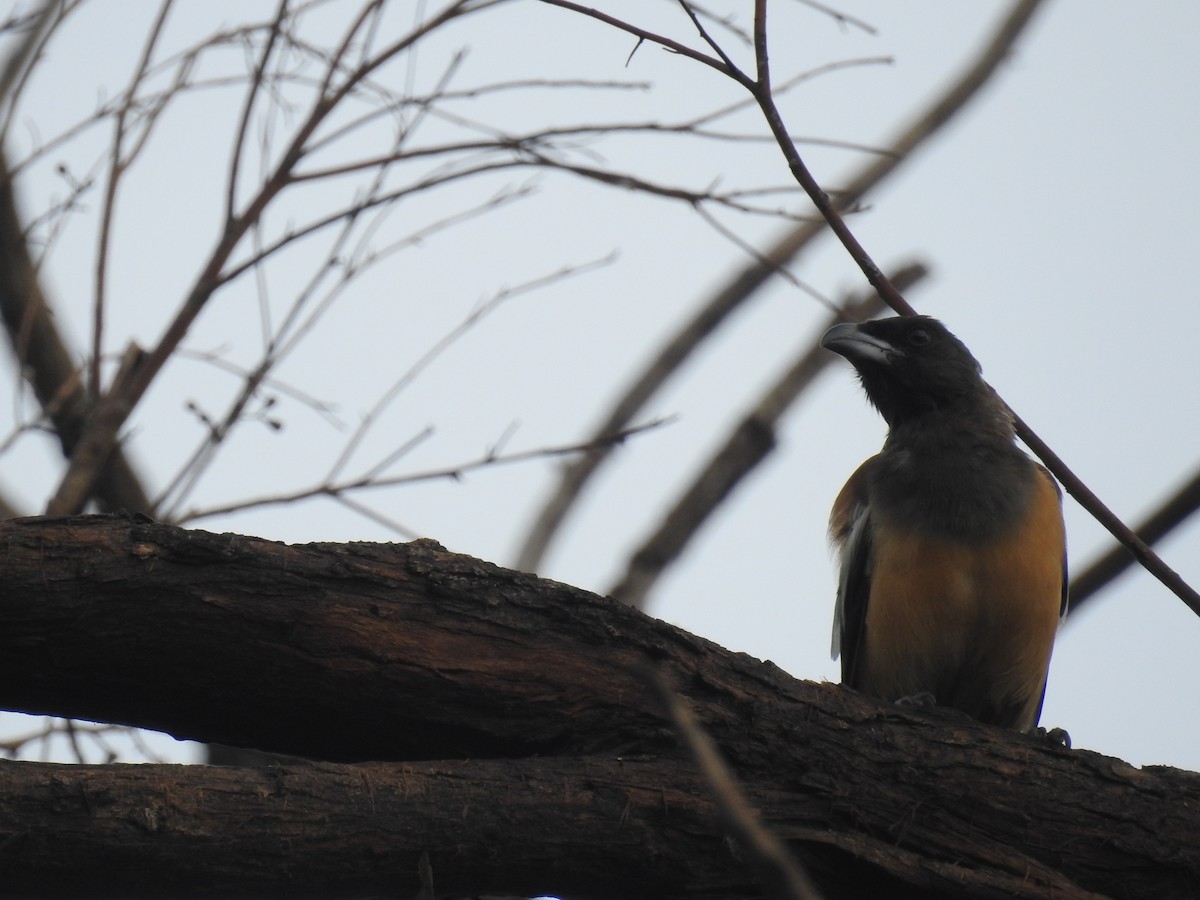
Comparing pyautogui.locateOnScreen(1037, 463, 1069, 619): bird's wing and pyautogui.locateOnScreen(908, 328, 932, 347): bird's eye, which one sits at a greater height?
pyautogui.locateOnScreen(908, 328, 932, 347): bird's eye

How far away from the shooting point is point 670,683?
393 centimetres

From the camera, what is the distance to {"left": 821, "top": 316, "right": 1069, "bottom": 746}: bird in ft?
17.1

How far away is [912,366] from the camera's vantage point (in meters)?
6.25

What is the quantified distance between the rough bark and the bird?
106 centimetres

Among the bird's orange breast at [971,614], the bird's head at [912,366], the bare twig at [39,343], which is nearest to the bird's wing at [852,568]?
the bird's orange breast at [971,614]

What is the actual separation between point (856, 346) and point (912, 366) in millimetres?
283

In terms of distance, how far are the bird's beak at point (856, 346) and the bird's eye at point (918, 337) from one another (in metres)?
0.11

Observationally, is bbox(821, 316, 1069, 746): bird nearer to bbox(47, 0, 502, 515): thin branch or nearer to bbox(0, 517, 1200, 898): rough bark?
bbox(0, 517, 1200, 898): rough bark

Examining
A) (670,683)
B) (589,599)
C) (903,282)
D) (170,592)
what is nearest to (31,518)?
(170,592)

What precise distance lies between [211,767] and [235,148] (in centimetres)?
263

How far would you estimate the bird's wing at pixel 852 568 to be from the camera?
5.75 metres

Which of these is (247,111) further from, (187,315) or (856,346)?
(856,346)

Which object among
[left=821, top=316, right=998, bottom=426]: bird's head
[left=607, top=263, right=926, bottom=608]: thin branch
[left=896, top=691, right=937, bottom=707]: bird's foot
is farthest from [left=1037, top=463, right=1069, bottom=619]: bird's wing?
[left=607, top=263, right=926, bottom=608]: thin branch

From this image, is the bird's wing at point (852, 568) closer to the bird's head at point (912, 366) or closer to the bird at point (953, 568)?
the bird at point (953, 568)
